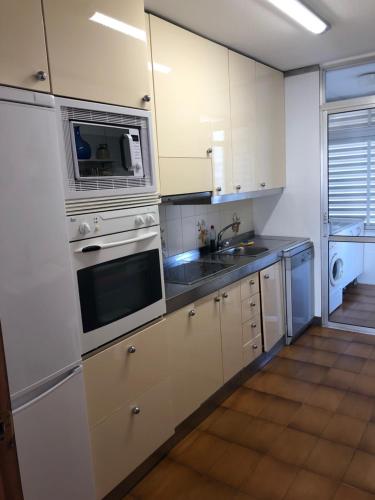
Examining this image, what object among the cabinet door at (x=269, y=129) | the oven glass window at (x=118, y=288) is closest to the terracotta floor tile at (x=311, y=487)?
the oven glass window at (x=118, y=288)

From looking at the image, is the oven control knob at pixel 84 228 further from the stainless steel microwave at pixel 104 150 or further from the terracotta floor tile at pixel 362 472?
the terracotta floor tile at pixel 362 472

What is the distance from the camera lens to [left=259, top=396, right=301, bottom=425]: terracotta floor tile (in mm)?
2562

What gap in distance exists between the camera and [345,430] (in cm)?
240

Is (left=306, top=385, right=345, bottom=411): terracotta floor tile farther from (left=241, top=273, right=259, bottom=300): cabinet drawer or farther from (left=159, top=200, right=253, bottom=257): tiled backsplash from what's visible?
(left=159, top=200, right=253, bottom=257): tiled backsplash

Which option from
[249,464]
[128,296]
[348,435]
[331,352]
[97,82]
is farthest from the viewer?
[331,352]

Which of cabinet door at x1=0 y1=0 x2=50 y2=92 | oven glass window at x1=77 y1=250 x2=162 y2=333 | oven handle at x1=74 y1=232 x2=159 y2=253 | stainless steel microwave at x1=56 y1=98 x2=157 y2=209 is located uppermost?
cabinet door at x1=0 y1=0 x2=50 y2=92

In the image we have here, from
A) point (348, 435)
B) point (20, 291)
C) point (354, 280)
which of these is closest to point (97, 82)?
point (20, 291)

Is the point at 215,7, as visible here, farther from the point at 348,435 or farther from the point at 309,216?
the point at 348,435

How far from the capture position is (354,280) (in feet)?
15.0

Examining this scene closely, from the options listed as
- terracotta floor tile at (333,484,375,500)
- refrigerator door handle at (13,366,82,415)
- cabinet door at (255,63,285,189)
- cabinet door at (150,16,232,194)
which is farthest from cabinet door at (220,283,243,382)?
refrigerator door handle at (13,366,82,415)

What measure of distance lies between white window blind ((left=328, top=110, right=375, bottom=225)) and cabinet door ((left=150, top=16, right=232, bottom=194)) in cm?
130

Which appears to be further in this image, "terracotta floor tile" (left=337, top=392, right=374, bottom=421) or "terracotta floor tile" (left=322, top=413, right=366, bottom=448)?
"terracotta floor tile" (left=337, top=392, right=374, bottom=421)

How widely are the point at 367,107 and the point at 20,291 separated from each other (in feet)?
10.8

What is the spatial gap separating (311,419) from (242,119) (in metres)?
2.18
